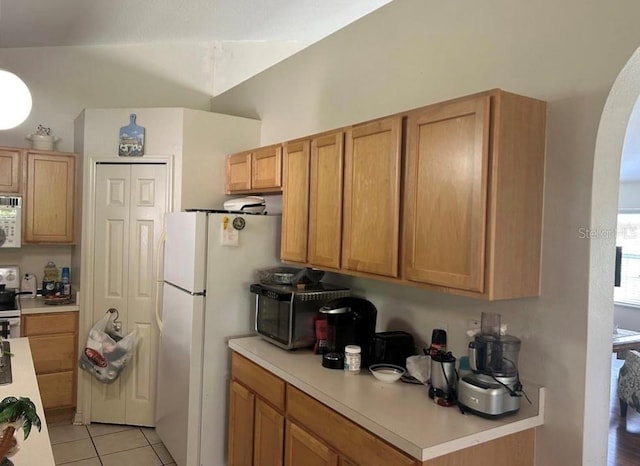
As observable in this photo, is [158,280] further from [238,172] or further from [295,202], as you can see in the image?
[295,202]

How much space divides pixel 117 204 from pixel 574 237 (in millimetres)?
3187

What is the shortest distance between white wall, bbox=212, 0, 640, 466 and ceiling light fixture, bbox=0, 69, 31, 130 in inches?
67.3

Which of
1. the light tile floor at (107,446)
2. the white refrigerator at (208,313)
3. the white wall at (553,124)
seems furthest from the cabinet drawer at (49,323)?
the white wall at (553,124)

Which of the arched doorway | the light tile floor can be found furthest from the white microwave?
the arched doorway

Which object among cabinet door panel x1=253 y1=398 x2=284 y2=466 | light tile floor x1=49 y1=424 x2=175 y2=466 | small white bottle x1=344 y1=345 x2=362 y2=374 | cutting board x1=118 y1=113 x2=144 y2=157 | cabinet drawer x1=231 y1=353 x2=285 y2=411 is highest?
cutting board x1=118 y1=113 x2=144 y2=157

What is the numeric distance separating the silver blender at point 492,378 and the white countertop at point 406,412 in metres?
0.05

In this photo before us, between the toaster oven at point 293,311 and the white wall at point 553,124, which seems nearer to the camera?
the white wall at point 553,124

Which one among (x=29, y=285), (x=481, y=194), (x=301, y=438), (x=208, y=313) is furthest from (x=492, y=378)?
(x=29, y=285)

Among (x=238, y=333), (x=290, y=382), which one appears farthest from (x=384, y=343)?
(x=238, y=333)

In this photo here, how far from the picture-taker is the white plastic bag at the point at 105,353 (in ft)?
11.5

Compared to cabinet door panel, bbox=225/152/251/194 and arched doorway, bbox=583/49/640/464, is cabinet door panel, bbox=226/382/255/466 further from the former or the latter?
arched doorway, bbox=583/49/640/464

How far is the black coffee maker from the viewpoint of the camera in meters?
2.37

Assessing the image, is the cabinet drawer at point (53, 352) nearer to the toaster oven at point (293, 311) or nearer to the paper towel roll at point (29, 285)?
the paper towel roll at point (29, 285)

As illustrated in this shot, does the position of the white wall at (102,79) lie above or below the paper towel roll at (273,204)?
above
